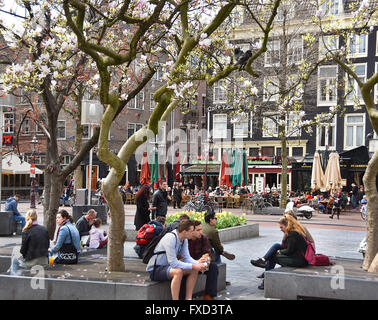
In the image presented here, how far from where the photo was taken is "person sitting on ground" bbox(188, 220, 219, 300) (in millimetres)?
8523

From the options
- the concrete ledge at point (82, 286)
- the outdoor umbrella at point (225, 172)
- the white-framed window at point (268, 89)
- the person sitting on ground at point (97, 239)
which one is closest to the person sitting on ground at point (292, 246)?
the concrete ledge at point (82, 286)

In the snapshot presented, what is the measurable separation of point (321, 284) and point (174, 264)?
218cm

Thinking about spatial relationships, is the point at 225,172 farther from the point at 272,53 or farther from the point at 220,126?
the point at 220,126

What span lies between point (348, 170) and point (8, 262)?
1289 inches

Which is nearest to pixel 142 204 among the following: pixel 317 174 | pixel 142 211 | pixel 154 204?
pixel 142 211

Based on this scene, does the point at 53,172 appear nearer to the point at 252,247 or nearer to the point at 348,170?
the point at 252,247

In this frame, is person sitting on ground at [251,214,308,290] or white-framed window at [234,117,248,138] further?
white-framed window at [234,117,248,138]

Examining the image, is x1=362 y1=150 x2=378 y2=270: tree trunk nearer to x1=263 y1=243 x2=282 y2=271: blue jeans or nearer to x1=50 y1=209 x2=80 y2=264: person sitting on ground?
x1=263 y1=243 x2=282 y2=271: blue jeans

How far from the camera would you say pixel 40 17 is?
11969mm

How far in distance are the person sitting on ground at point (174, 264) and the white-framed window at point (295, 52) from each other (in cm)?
2636

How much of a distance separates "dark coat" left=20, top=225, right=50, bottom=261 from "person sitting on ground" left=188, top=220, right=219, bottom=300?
7.69 ft

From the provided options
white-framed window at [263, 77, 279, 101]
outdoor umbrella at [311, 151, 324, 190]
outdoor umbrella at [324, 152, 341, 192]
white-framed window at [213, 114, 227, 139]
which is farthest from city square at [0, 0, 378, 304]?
white-framed window at [213, 114, 227, 139]

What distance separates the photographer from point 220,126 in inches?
→ 1905
